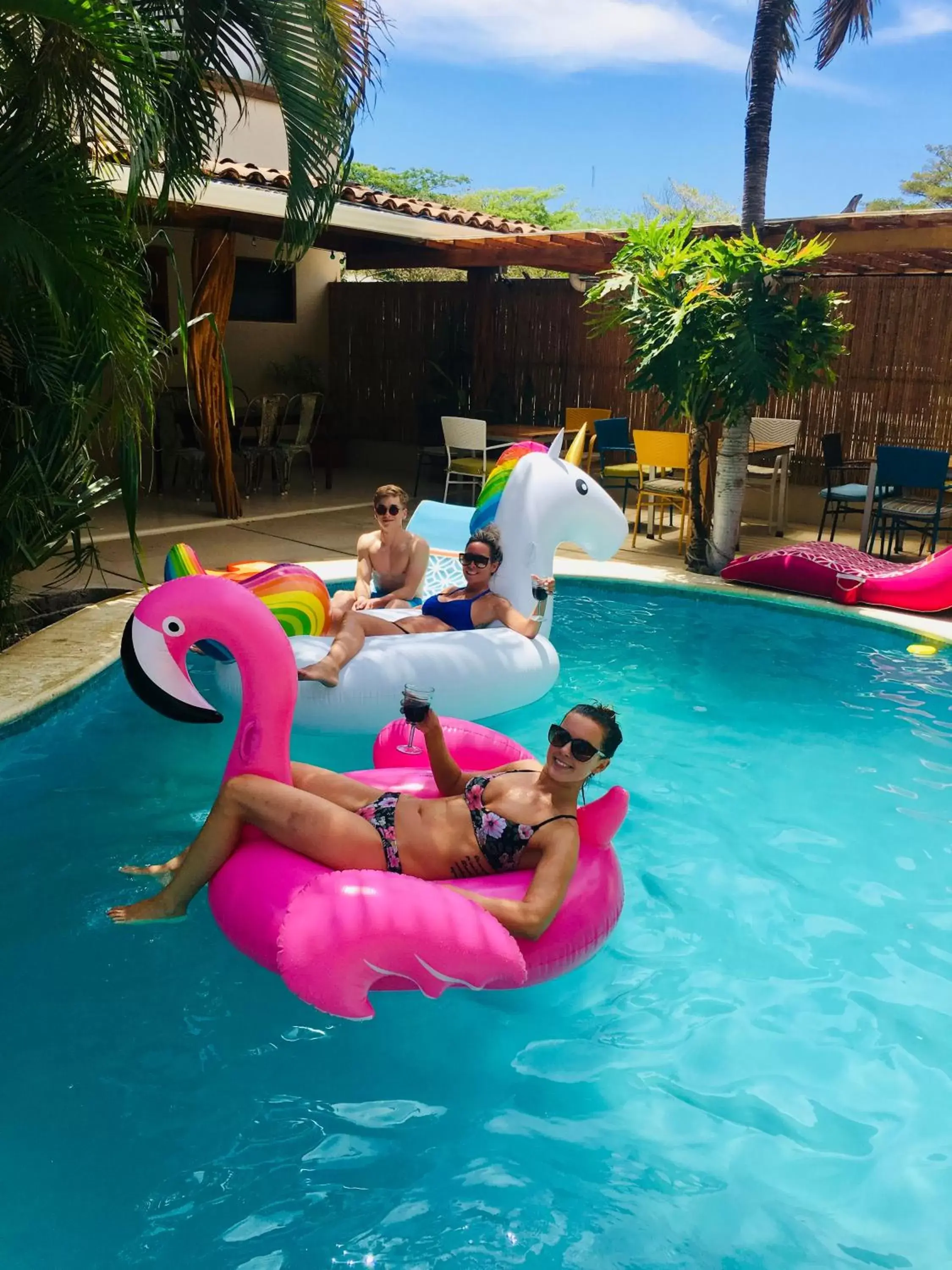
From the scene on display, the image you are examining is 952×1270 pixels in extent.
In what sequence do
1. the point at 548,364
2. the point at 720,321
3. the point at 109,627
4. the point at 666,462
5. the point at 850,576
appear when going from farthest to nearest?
the point at 548,364
the point at 666,462
the point at 720,321
the point at 850,576
the point at 109,627

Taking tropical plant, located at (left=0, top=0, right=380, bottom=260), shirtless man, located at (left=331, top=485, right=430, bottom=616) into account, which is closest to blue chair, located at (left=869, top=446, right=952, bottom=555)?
shirtless man, located at (left=331, top=485, right=430, bottom=616)

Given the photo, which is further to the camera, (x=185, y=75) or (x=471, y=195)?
(x=471, y=195)

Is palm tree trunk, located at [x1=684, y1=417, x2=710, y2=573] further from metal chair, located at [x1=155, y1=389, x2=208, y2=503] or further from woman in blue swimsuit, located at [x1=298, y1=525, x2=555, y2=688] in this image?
metal chair, located at [x1=155, y1=389, x2=208, y2=503]

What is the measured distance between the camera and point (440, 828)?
333cm

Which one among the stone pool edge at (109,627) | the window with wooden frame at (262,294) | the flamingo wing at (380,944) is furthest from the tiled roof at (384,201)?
the flamingo wing at (380,944)

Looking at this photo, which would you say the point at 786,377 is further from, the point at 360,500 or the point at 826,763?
the point at 360,500

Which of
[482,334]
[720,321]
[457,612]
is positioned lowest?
[457,612]

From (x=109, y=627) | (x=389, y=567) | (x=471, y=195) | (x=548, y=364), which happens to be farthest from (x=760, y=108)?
(x=471, y=195)

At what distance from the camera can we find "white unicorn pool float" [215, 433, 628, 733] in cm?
495

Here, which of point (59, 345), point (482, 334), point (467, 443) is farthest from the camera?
point (482, 334)

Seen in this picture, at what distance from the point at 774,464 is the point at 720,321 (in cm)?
255

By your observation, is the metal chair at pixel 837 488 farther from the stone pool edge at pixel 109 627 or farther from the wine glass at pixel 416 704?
the wine glass at pixel 416 704

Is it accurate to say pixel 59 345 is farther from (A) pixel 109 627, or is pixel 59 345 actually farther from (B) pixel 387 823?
(B) pixel 387 823

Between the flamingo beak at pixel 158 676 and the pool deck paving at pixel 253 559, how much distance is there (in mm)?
→ 2005
